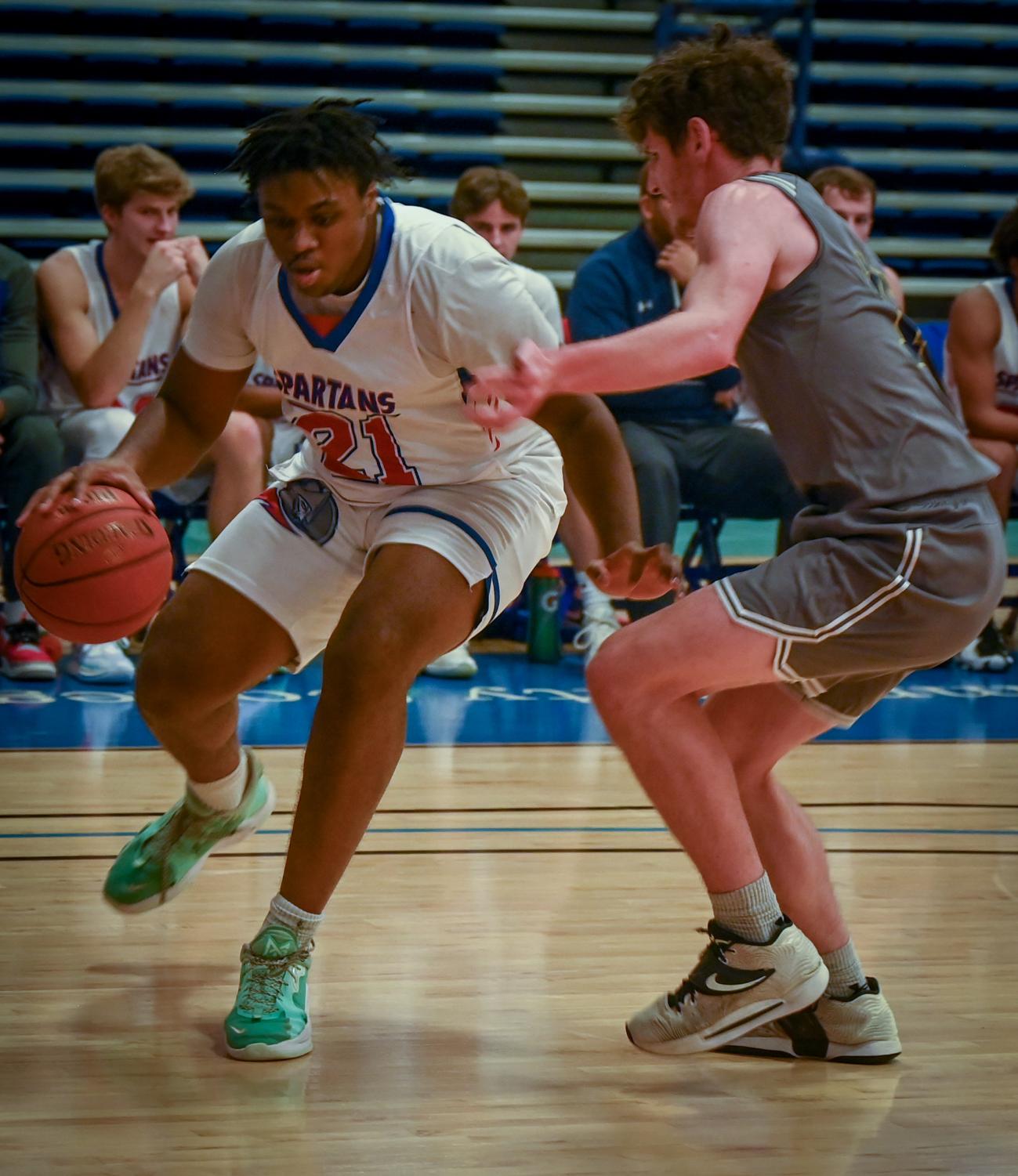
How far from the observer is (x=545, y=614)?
5.75 meters

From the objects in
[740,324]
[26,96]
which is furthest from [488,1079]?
[26,96]

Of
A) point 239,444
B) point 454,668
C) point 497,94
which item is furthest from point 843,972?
point 497,94

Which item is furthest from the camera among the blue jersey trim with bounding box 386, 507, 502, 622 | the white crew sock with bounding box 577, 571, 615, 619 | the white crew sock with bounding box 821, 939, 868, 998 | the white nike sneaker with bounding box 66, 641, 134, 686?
the white crew sock with bounding box 577, 571, 615, 619

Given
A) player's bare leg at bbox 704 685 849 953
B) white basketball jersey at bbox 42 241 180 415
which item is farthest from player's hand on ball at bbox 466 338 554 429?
white basketball jersey at bbox 42 241 180 415

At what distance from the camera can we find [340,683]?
96.4 inches

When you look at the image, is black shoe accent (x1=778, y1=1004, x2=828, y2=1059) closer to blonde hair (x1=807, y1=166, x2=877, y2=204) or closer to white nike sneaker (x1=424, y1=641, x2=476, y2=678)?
white nike sneaker (x1=424, y1=641, x2=476, y2=678)

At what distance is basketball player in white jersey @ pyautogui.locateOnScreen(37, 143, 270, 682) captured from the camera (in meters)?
5.32

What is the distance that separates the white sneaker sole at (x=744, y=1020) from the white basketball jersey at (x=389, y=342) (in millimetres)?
1016

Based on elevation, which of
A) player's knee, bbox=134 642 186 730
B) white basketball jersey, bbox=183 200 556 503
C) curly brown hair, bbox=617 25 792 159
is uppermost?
curly brown hair, bbox=617 25 792 159

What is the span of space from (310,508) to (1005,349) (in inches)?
155

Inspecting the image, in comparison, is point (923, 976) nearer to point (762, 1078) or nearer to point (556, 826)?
point (762, 1078)

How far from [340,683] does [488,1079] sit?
2.13ft

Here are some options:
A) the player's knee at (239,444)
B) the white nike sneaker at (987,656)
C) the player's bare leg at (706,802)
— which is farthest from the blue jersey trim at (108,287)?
the player's bare leg at (706,802)

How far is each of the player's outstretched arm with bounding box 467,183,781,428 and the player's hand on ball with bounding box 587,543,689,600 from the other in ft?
1.40
